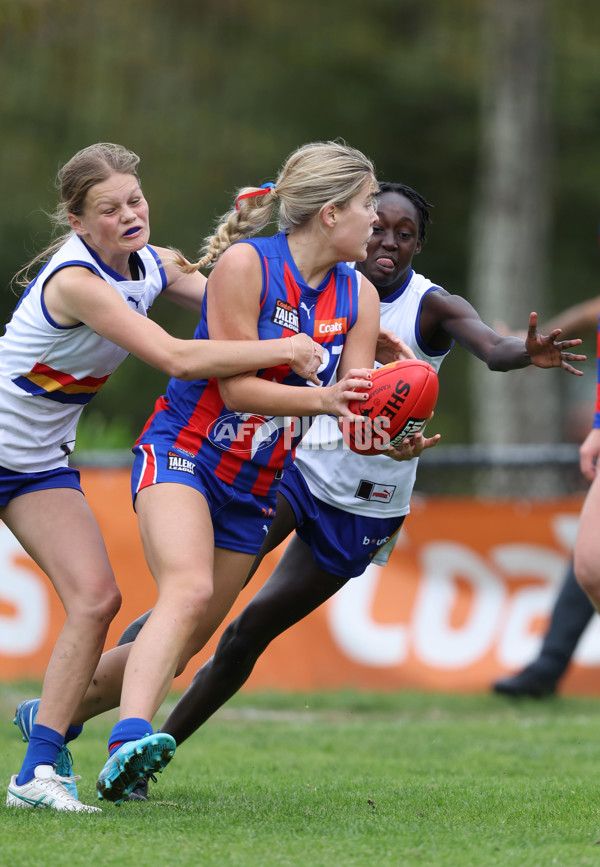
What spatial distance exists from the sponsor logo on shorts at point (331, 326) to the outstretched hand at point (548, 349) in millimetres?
656

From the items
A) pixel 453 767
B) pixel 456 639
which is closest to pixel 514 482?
pixel 456 639

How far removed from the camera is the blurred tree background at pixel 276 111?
1916 centimetres

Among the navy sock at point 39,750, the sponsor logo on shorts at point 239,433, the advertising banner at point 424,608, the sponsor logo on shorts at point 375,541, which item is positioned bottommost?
the advertising banner at point 424,608

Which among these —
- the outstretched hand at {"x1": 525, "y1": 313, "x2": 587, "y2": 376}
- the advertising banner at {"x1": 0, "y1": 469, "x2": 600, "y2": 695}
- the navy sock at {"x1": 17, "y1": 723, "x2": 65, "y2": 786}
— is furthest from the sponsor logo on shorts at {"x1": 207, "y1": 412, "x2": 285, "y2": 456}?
the advertising banner at {"x1": 0, "y1": 469, "x2": 600, "y2": 695}

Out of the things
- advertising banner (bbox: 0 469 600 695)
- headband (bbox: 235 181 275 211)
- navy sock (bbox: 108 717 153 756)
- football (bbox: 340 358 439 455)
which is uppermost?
headband (bbox: 235 181 275 211)

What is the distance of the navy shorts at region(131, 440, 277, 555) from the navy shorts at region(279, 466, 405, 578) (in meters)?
0.51

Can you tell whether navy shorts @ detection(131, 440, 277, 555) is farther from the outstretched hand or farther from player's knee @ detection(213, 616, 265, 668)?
the outstretched hand

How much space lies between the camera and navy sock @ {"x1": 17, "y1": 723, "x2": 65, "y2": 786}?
4.12m

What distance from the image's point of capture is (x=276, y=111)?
2052cm

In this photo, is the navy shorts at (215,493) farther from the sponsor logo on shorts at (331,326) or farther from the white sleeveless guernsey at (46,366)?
the sponsor logo on shorts at (331,326)

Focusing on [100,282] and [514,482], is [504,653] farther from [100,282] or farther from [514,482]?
[100,282]

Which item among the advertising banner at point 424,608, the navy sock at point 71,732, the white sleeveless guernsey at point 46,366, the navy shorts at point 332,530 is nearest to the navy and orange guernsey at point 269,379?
the white sleeveless guernsey at point 46,366

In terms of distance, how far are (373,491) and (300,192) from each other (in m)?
1.36

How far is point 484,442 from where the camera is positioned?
593 inches
